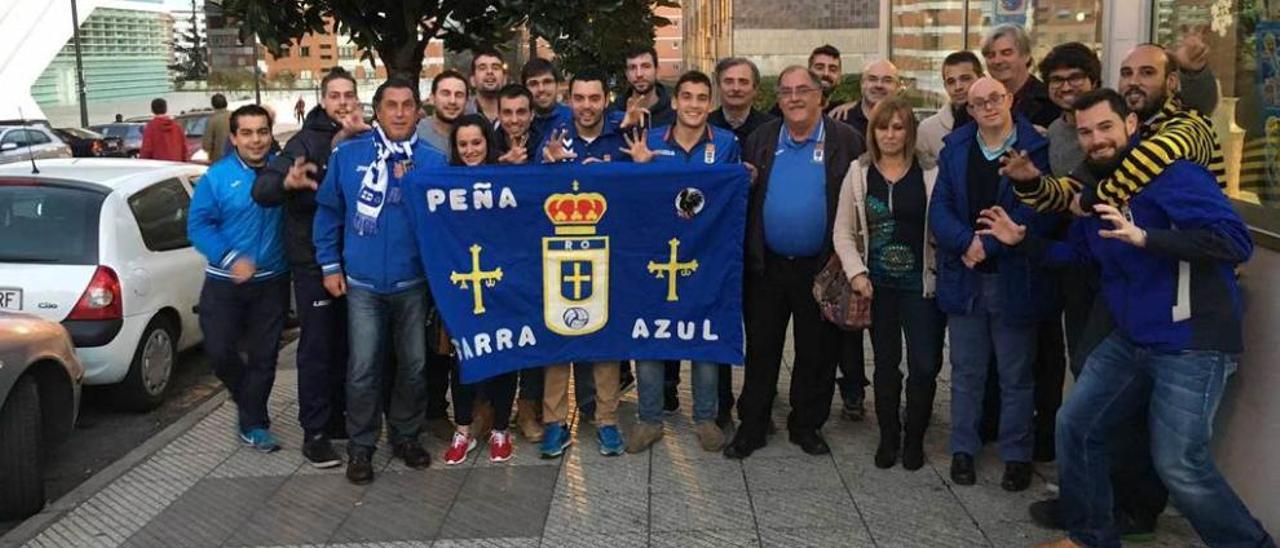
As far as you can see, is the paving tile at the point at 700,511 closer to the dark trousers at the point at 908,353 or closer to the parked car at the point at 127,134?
the dark trousers at the point at 908,353

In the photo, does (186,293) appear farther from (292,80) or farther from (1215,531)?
(292,80)

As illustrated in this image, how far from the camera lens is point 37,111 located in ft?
186

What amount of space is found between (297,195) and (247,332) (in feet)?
3.07

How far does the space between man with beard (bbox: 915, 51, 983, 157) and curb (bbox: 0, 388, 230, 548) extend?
424 cm

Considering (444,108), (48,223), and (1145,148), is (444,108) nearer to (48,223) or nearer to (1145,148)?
(48,223)

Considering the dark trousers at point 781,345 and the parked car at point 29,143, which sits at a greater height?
the parked car at point 29,143

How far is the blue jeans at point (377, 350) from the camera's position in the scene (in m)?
5.35

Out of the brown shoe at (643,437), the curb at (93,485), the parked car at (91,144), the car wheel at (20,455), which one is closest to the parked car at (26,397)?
the car wheel at (20,455)

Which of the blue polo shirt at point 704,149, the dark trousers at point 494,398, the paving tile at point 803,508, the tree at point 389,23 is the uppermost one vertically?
the tree at point 389,23

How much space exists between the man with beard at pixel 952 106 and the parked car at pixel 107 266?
462 cm

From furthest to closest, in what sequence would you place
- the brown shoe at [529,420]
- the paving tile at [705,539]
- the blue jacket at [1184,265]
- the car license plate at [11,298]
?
the car license plate at [11,298] → the brown shoe at [529,420] → the paving tile at [705,539] → the blue jacket at [1184,265]

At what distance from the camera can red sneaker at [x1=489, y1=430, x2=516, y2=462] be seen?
5645 mm

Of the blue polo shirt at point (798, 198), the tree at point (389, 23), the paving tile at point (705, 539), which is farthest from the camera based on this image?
the tree at point (389, 23)

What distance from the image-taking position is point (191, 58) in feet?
380
